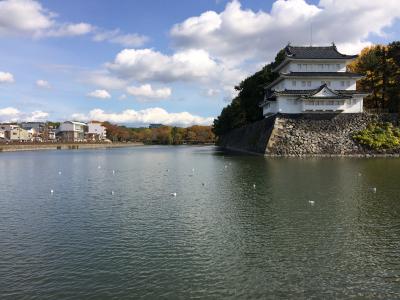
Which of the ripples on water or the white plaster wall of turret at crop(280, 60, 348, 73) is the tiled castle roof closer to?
the white plaster wall of turret at crop(280, 60, 348, 73)

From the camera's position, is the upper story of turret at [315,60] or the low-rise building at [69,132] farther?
the low-rise building at [69,132]

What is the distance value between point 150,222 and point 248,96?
6418 cm

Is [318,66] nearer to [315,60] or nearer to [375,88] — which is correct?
[315,60]

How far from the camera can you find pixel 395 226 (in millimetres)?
15961

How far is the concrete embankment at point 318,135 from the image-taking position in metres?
54.4

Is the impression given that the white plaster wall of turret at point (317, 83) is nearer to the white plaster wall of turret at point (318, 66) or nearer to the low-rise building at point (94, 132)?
the white plaster wall of turret at point (318, 66)

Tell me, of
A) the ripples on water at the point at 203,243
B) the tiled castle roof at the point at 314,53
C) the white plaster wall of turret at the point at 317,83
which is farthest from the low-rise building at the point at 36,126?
the ripples on water at the point at 203,243

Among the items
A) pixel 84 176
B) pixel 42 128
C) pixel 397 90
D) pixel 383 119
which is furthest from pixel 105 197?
pixel 42 128

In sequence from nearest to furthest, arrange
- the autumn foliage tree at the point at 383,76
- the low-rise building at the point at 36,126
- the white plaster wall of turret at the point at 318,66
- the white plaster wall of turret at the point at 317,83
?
the white plaster wall of turret at the point at 317,83 → the autumn foliage tree at the point at 383,76 → the white plaster wall of turret at the point at 318,66 → the low-rise building at the point at 36,126

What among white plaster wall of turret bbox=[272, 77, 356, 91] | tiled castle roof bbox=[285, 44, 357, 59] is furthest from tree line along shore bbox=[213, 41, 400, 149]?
tiled castle roof bbox=[285, 44, 357, 59]

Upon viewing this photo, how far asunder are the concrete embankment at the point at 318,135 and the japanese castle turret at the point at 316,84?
4.69 ft

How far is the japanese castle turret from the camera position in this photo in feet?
188

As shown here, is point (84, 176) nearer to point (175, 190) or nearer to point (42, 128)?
point (175, 190)

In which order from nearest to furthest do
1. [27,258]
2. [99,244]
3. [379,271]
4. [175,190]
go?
[379,271]
[27,258]
[99,244]
[175,190]
